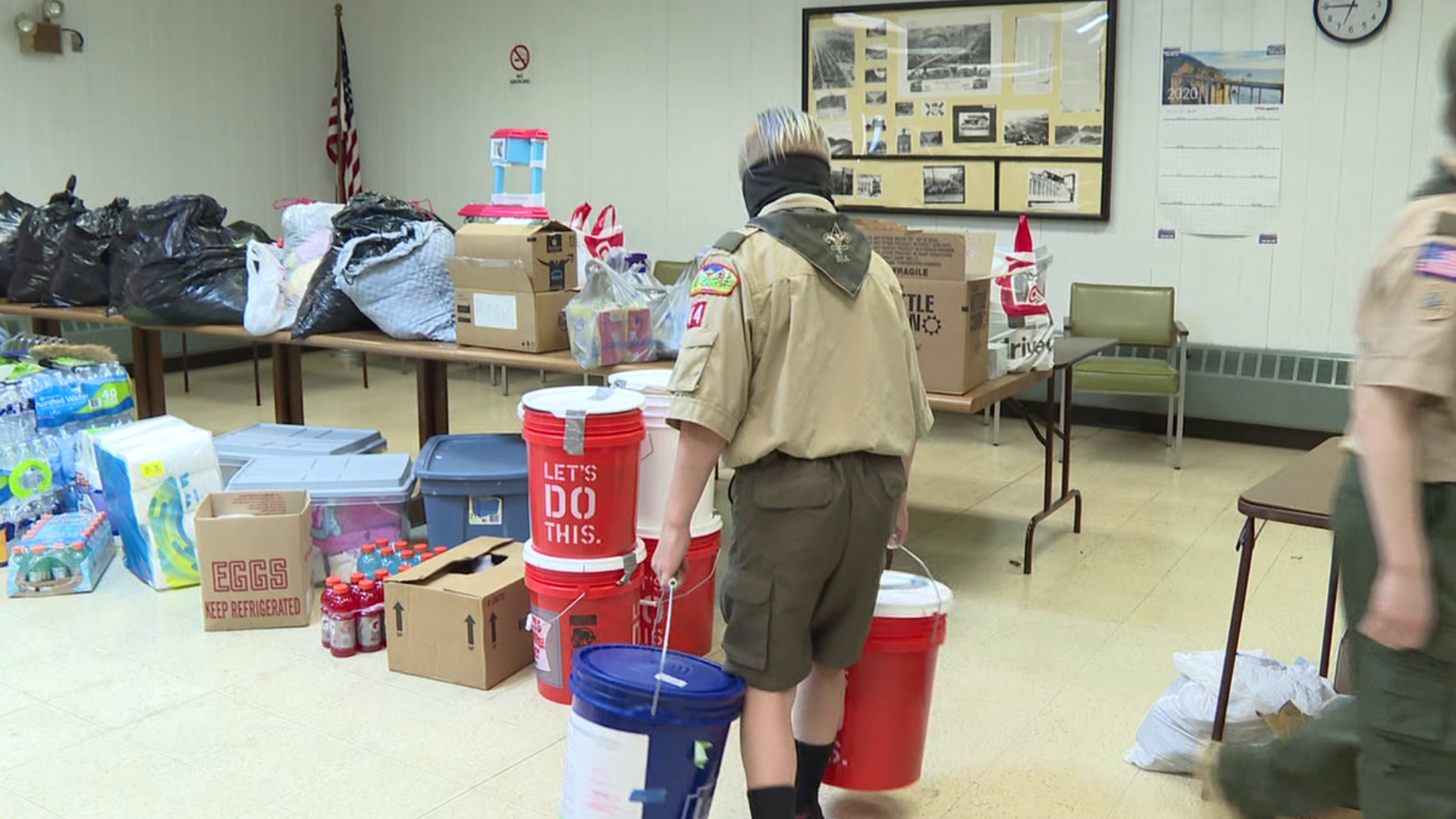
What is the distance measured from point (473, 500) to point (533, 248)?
0.87 meters

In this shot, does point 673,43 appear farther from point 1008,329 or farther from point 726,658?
point 726,658

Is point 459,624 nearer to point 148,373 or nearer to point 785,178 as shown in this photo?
point 785,178

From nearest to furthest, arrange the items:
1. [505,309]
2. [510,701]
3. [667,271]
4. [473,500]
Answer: [510,701]
[473,500]
[505,309]
[667,271]

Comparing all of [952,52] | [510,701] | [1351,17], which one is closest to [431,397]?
[510,701]

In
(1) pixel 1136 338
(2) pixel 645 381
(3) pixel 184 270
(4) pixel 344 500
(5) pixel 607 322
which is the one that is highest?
(3) pixel 184 270

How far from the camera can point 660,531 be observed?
3217 millimetres

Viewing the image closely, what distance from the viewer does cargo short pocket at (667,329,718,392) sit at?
82.0 inches

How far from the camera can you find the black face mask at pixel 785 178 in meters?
2.17

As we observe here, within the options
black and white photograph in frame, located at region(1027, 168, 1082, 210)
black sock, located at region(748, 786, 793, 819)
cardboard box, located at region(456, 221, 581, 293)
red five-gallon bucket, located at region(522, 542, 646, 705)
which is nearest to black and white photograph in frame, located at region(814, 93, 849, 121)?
black and white photograph in frame, located at region(1027, 168, 1082, 210)

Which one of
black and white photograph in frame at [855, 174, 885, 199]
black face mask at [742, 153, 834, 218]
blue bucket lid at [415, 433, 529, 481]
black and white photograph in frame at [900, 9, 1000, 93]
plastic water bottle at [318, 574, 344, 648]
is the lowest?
plastic water bottle at [318, 574, 344, 648]

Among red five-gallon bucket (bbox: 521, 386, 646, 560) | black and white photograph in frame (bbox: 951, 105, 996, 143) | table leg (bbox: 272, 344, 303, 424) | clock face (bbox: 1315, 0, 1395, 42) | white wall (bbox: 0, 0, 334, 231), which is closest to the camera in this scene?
red five-gallon bucket (bbox: 521, 386, 646, 560)

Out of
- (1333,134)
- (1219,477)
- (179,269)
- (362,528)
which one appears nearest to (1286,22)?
(1333,134)

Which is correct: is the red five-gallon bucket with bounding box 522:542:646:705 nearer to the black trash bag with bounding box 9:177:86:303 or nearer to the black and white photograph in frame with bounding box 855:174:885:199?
the black trash bag with bounding box 9:177:86:303

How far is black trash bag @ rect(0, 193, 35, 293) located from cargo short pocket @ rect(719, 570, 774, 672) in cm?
504
